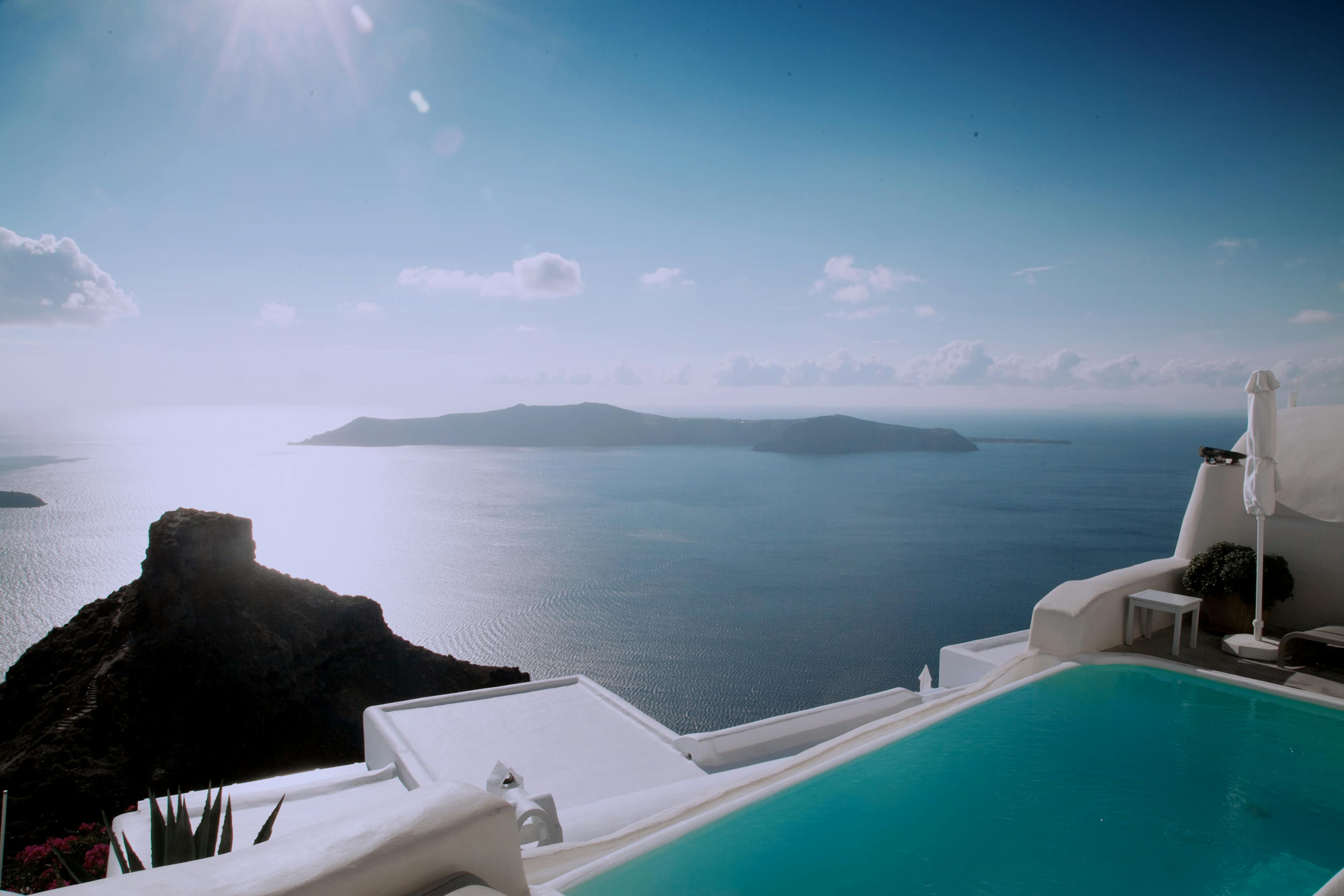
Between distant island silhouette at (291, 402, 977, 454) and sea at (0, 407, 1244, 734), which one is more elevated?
distant island silhouette at (291, 402, 977, 454)

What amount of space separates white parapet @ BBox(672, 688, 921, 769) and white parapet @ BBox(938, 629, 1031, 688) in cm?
43

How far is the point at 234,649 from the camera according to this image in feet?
82.9

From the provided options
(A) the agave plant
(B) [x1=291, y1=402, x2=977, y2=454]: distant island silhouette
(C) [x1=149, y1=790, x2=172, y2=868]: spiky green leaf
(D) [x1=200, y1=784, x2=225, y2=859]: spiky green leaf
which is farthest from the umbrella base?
(B) [x1=291, y1=402, x2=977, y2=454]: distant island silhouette

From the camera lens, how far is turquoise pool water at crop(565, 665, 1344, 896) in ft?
10.5

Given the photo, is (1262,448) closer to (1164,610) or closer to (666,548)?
(1164,610)

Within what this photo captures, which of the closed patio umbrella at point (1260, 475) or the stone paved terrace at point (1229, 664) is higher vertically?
the closed patio umbrella at point (1260, 475)

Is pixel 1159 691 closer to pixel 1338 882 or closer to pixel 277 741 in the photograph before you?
pixel 1338 882

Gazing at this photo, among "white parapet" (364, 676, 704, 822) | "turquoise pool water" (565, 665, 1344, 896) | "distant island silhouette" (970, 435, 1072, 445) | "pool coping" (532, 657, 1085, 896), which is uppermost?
"pool coping" (532, 657, 1085, 896)

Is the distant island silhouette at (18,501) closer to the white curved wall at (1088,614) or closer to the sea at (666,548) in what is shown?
the sea at (666,548)

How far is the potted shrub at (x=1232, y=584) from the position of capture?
5.70 m

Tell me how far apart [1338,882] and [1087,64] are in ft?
84.7

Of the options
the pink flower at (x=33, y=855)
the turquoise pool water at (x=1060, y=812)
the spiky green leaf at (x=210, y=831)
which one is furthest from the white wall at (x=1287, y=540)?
the pink flower at (x=33, y=855)

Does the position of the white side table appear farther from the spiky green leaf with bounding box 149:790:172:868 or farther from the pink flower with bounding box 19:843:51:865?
the pink flower with bounding box 19:843:51:865

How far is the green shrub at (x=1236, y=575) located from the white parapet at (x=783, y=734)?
2705 mm
